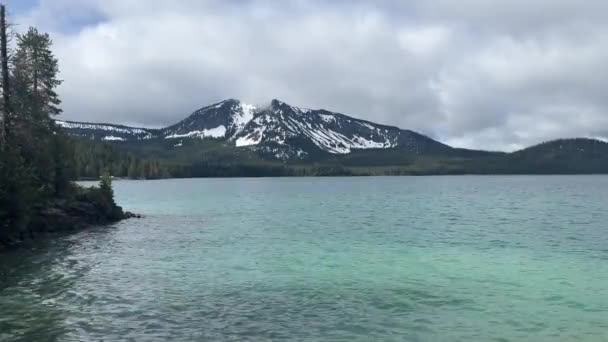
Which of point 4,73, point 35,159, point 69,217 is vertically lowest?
point 69,217

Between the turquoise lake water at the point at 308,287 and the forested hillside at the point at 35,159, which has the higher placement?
the forested hillside at the point at 35,159

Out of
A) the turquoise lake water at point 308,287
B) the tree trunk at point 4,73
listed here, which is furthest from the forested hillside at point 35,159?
the turquoise lake water at point 308,287

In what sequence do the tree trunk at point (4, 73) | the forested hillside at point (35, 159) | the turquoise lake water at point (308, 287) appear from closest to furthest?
the turquoise lake water at point (308, 287)
the forested hillside at point (35, 159)
the tree trunk at point (4, 73)

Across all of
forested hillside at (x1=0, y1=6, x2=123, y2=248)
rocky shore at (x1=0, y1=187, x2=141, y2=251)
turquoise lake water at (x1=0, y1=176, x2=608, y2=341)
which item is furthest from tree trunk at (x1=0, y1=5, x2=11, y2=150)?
turquoise lake water at (x1=0, y1=176, x2=608, y2=341)

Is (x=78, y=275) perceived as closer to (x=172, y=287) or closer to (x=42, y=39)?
(x=172, y=287)

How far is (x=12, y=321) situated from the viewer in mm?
21422

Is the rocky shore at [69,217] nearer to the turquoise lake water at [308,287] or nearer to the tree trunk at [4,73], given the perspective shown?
the turquoise lake water at [308,287]

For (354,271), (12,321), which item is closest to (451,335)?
(354,271)

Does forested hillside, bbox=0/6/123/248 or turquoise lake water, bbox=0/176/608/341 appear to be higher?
forested hillside, bbox=0/6/123/248

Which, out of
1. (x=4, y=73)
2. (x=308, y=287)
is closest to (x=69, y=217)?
(x=4, y=73)

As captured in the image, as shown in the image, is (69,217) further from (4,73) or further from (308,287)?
(308,287)

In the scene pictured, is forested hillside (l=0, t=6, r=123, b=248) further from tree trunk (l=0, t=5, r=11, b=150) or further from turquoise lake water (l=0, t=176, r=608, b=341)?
turquoise lake water (l=0, t=176, r=608, b=341)

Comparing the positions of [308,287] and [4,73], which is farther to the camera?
[4,73]

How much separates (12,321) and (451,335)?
728 inches
